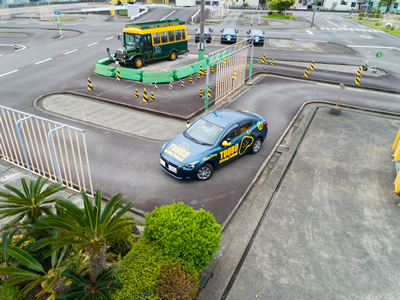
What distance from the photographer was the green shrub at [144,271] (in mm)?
4653

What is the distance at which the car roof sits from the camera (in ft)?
33.1

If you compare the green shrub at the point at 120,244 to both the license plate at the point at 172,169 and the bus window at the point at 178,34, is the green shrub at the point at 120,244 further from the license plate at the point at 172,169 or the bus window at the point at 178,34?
the bus window at the point at 178,34

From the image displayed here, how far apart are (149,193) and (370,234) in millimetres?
6182

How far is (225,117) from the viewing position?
10.4 meters

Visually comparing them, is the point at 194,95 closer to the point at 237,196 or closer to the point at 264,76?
the point at 264,76

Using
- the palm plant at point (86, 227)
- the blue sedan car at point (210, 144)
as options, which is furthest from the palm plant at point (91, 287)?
the blue sedan car at point (210, 144)

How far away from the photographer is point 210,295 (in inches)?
224

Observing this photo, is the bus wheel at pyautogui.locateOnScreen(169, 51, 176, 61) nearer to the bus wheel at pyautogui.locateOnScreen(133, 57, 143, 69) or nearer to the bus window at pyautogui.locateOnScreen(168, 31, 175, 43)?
the bus window at pyautogui.locateOnScreen(168, 31, 175, 43)

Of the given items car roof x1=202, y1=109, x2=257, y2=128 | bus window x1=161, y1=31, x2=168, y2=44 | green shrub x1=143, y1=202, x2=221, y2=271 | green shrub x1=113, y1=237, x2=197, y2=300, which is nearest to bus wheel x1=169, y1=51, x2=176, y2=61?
bus window x1=161, y1=31, x2=168, y2=44

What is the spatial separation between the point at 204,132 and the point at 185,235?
5.09m

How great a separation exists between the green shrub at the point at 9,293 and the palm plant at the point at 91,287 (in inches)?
38.2

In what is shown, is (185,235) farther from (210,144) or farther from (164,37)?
(164,37)

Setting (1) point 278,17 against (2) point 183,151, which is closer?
(2) point 183,151

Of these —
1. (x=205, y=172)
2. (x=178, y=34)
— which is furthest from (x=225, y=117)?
(x=178, y=34)
